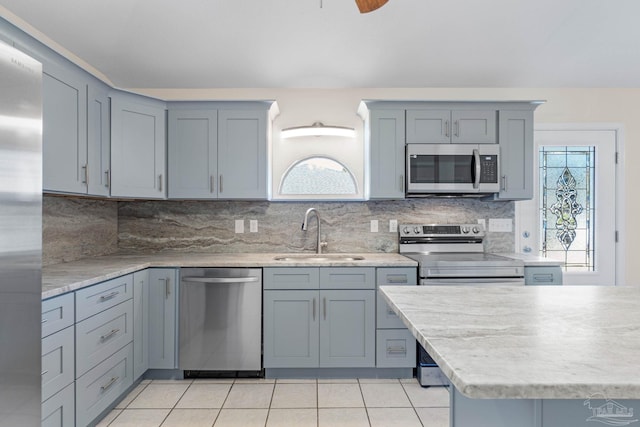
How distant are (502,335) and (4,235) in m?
1.60

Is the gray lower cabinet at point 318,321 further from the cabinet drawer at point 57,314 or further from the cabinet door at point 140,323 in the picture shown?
the cabinet drawer at point 57,314

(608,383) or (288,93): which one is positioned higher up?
(288,93)

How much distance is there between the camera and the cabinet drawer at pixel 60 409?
1.69m

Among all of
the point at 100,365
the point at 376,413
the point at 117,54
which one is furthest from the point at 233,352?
the point at 117,54

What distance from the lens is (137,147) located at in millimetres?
2848

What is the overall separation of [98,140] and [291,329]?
1.98 meters

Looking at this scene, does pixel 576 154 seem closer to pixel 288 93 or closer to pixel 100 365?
pixel 288 93

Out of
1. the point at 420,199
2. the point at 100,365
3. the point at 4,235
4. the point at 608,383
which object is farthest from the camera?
the point at 420,199

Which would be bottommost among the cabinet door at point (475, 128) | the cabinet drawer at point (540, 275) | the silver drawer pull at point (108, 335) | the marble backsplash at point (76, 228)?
the silver drawer pull at point (108, 335)

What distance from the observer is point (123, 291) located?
238 cm

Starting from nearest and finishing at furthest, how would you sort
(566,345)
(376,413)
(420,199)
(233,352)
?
(566,345), (376,413), (233,352), (420,199)

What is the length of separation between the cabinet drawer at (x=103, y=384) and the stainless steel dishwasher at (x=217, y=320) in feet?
1.29

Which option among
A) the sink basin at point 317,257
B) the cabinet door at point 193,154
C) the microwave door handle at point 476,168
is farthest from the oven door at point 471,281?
the cabinet door at point 193,154

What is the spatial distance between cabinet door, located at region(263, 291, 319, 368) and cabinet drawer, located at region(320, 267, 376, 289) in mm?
140
